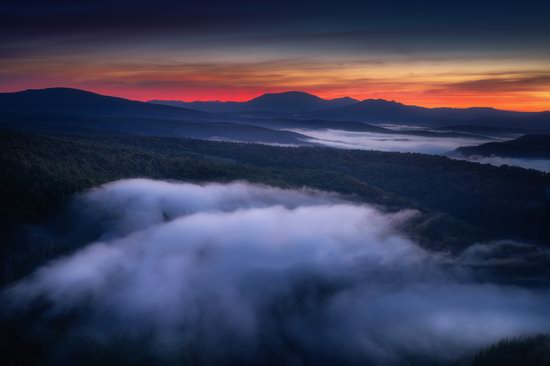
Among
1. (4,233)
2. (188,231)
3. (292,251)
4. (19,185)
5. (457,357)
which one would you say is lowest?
(457,357)

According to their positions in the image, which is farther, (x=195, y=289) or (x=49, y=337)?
(x=195, y=289)

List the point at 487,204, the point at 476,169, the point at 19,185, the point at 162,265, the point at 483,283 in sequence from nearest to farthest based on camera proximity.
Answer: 1. the point at 19,185
2. the point at 162,265
3. the point at 483,283
4. the point at 487,204
5. the point at 476,169

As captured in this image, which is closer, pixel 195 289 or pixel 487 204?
pixel 195 289

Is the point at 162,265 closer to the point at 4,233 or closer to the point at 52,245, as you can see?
the point at 52,245

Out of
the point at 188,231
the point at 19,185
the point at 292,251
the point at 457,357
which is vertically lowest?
the point at 457,357

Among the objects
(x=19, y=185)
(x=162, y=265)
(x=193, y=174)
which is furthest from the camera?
(x=193, y=174)

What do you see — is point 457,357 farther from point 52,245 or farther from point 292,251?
point 52,245

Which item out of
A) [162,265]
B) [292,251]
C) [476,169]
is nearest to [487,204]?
[476,169]

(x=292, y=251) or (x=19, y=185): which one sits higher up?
(x=19, y=185)

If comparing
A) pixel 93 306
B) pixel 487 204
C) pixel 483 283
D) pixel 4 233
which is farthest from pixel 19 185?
pixel 487 204
